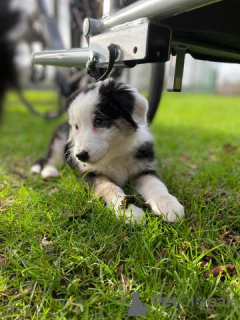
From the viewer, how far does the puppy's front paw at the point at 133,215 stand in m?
1.62

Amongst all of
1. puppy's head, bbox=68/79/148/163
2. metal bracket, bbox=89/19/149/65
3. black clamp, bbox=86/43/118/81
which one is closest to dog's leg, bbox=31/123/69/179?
puppy's head, bbox=68/79/148/163

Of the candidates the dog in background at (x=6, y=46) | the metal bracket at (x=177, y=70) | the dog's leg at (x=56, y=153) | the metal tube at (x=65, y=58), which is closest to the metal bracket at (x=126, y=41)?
the metal tube at (x=65, y=58)

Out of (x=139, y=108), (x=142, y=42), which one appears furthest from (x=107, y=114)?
(x=142, y=42)

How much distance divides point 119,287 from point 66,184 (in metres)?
1.09

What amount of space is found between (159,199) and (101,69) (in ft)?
2.53

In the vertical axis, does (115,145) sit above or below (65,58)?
below

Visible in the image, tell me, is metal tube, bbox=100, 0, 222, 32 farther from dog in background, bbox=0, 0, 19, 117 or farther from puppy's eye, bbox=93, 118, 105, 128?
dog in background, bbox=0, 0, 19, 117

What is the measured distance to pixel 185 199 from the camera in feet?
6.30

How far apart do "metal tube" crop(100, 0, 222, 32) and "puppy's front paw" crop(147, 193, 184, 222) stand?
2.87ft

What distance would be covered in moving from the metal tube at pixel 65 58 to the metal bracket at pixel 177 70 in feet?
1.50

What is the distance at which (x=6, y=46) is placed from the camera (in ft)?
16.0

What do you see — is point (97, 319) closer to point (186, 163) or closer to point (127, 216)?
point (127, 216)

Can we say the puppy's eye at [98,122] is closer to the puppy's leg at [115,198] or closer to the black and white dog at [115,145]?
the black and white dog at [115,145]
